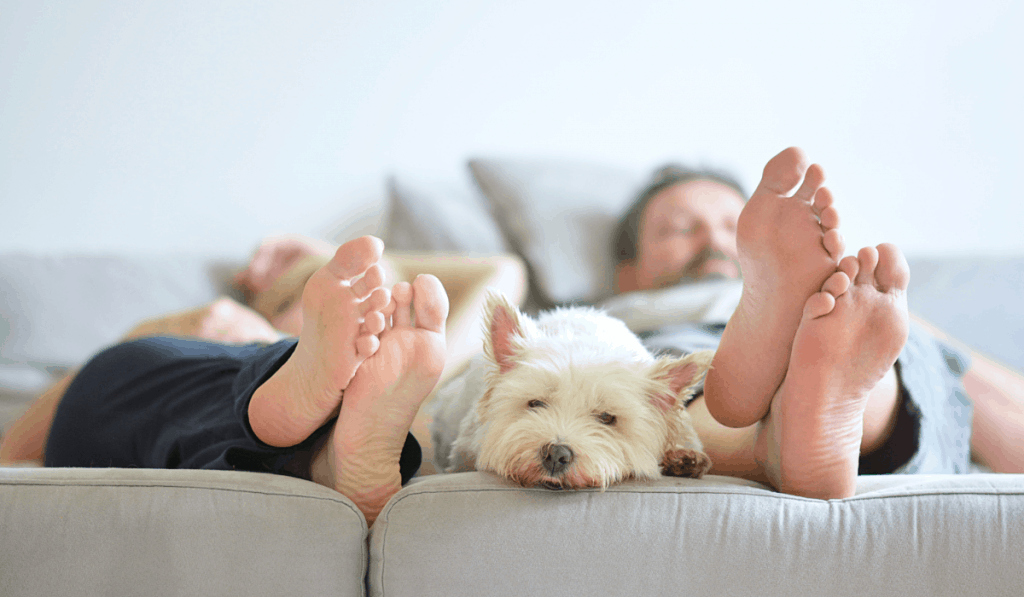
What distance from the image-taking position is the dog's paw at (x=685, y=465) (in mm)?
892

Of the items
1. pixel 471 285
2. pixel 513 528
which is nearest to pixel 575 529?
pixel 513 528

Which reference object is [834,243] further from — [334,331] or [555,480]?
[334,331]

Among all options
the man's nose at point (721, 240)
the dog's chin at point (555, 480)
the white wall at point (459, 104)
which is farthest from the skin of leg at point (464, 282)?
the dog's chin at point (555, 480)

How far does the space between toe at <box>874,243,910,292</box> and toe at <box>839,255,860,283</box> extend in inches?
1.0

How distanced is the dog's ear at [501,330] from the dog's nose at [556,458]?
0.57ft

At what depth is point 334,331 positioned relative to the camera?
2.59 feet

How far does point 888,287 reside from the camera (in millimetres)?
797

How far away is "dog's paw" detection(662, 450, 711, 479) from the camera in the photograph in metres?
0.89

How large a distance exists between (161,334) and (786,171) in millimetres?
1154

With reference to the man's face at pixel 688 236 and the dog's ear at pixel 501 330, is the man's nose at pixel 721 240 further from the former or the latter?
the dog's ear at pixel 501 330

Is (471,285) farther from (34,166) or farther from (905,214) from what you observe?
(905,214)

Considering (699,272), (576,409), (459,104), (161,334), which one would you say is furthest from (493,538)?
(459,104)

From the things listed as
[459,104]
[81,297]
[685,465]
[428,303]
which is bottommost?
[81,297]

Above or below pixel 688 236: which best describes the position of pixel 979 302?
below
